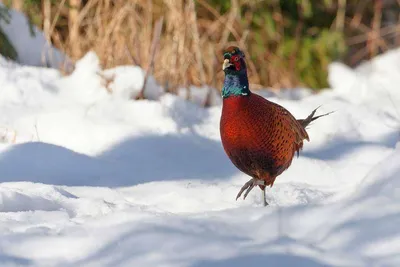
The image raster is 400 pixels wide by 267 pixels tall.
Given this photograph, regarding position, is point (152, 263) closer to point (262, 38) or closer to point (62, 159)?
point (62, 159)

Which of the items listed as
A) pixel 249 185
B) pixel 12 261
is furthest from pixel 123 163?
pixel 12 261

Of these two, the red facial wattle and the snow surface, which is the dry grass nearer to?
the snow surface

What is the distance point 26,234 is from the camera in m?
2.60

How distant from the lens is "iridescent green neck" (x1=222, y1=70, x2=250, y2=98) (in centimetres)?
361

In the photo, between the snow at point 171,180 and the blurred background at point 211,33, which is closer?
the snow at point 171,180

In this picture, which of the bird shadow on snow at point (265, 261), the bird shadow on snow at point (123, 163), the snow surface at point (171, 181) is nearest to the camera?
the bird shadow on snow at point (265, 261)

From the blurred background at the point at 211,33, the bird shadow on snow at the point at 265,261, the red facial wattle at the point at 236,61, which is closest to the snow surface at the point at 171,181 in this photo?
the bird shadow on snow at the point at 265,261

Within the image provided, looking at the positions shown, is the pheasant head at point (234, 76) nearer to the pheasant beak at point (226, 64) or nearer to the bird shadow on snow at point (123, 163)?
the pheasant beak at point (226, 64)

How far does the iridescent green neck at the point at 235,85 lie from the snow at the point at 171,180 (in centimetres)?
46

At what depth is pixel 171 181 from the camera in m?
4.13

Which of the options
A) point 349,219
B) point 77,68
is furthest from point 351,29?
point 349,219

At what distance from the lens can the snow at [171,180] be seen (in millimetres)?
2463

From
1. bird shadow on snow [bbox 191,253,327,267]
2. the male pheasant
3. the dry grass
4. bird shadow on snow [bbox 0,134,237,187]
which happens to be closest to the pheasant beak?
the male pheasant

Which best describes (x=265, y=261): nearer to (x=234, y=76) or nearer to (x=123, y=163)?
(x=234, y=76)
